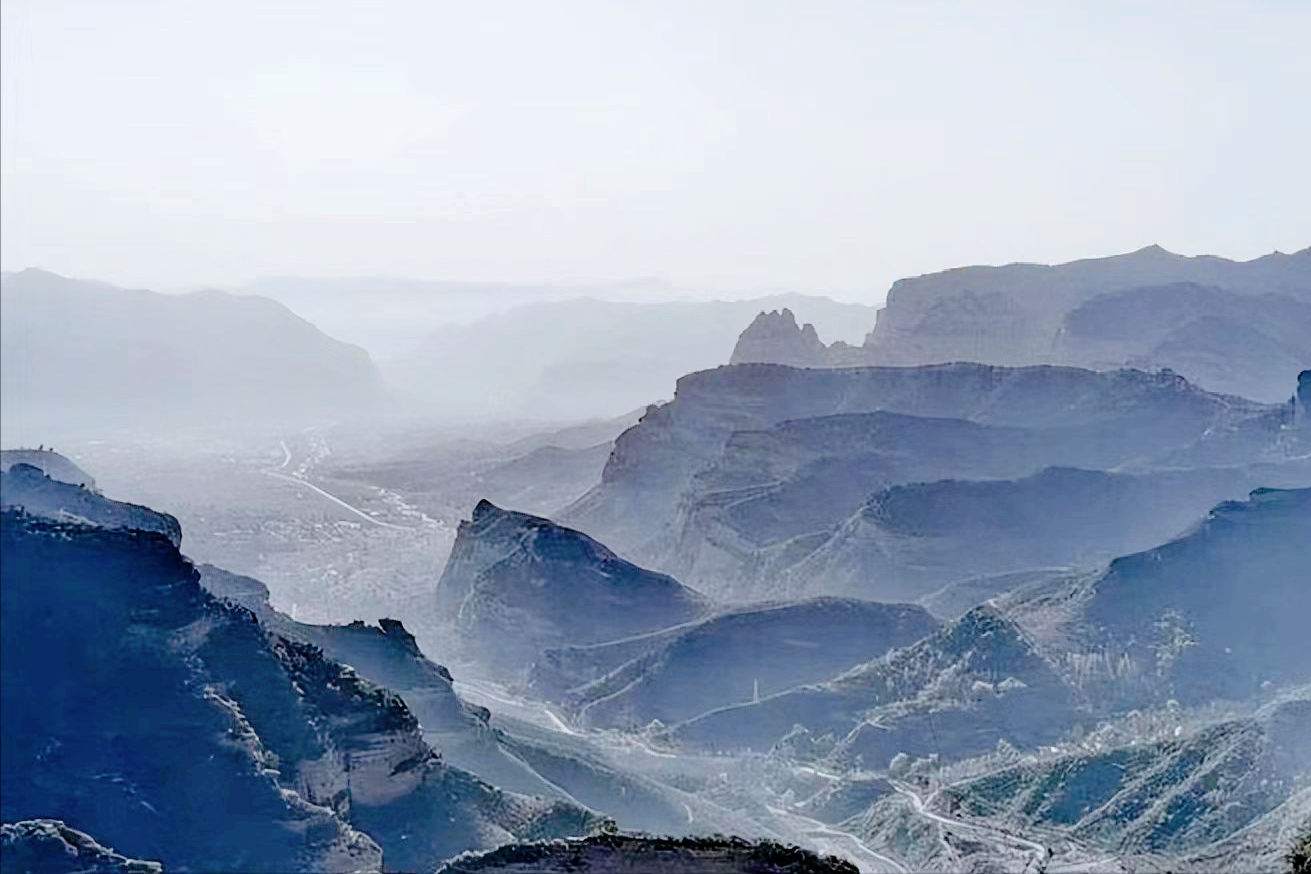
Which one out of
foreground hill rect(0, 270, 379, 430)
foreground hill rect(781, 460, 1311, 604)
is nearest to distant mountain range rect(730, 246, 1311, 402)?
foreground hill rect(781, 460, 1311, 604)

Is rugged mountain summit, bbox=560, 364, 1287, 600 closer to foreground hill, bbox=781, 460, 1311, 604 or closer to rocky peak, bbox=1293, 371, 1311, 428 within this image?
rocky peak, bbox=1293, 371, 1311, 428

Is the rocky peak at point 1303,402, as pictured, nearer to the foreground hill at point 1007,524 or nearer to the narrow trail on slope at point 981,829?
the foreground hill at point 1007,524

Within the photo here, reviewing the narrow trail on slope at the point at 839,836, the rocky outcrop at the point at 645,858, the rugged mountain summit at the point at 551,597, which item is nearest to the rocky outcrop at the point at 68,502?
the rocky outcrop at the point at 645,858

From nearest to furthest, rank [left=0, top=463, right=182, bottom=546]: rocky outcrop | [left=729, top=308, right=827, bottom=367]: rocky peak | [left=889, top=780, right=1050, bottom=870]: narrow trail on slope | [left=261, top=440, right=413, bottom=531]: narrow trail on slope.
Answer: [left=0, top=463, right=182, bottom=546]: rocky outcrop, [left=889, top=780, right=1050, bottom=870]: narrow trail on slope, [left=261, top=440, right=413, bottom=531]: narrow trail on slope, [left=729, top=308, right=827, bottom=367]: rocky peak

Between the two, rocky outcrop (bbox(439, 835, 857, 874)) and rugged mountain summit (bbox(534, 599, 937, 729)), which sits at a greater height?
rocky outcrop (bbox(439, 835, 857, 874))

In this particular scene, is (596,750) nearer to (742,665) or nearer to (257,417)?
(742,665)

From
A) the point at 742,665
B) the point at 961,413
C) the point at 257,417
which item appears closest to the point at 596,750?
the point at 742,665

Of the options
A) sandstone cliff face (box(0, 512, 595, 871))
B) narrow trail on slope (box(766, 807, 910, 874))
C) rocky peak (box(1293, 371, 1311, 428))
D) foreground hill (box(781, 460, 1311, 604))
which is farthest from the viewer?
rocky peak (box(1293, 371, 1311, 428))
